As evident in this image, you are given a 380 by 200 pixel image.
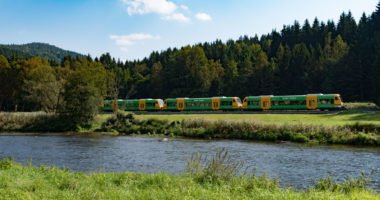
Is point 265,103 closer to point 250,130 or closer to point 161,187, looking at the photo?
point 250,130

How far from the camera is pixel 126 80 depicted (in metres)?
134

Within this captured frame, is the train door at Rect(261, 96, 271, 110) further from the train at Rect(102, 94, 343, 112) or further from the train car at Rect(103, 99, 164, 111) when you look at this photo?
the train car at Rect(103, 99, 164, 111)

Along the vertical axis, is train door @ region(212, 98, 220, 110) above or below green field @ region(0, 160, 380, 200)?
above

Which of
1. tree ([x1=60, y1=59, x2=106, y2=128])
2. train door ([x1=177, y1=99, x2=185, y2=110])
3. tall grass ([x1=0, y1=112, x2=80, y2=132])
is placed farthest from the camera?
train door ([x1=177, y1=99, x2=185, y2=110])

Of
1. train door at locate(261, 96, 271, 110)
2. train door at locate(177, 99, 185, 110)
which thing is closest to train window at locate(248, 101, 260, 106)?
train door at locate(261, 96, 271, 110)

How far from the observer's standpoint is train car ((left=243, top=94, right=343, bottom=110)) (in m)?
65.1

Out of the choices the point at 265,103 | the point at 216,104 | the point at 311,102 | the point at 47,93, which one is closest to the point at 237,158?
the point at 311,102

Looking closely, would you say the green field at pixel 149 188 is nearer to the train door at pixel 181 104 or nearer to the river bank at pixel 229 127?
the river bank at pixel 229 127

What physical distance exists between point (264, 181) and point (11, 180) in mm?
8938

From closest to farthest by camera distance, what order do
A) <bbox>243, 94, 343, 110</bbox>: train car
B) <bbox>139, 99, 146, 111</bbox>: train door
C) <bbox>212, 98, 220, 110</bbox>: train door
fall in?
<bbox>243, 94, 343, 110</bbox>: train car → <bbox>212, 98, 220, 110</bbox>: train door → <bbox>139, 99, 146, 111</bbox>: train door

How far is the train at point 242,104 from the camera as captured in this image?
2589 inches

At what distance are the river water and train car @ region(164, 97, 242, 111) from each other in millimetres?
34501

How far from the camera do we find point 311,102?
218 feet

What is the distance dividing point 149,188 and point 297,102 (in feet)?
185
